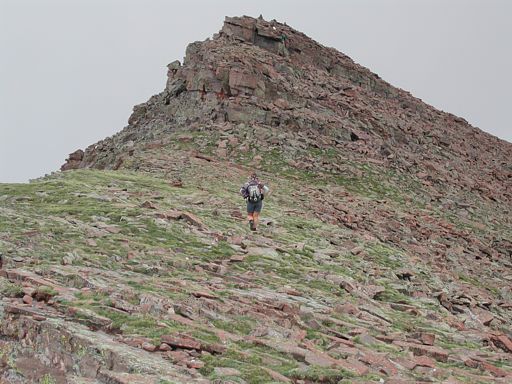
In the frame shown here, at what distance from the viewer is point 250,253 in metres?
16.6

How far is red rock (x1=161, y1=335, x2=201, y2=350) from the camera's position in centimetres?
846

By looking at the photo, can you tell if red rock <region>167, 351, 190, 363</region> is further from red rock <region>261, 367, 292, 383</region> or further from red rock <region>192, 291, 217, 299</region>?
red rock <region>192, 291, 217, 299</region>

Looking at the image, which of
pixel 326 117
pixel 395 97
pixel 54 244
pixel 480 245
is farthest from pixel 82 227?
pixel 395 97

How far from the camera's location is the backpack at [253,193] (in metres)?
20.3

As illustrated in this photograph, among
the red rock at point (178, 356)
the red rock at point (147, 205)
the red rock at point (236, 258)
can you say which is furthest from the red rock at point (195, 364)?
the red rock at point (147, 205)

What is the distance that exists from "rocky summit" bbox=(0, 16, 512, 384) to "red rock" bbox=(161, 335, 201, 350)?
0.09 feet

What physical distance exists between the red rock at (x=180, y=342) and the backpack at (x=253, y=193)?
39.0ft

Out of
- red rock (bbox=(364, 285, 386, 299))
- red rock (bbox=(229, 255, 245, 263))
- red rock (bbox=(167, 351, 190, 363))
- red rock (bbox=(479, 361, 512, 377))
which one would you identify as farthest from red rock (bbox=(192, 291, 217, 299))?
red rock (bbox=(364, 285, 386, 299))

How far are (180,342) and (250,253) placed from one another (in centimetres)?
820

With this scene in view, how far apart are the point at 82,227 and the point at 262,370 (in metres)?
8.85

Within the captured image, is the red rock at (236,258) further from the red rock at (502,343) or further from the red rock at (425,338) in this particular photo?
the red rock at (502,343)

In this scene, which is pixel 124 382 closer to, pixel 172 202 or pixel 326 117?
pixel 172 202

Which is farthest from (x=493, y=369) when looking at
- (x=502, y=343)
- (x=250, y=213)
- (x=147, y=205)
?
(x=147, y=205)

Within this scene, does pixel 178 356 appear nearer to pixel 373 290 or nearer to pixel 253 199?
pixel 373 290
